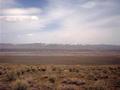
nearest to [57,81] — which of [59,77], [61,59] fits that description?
[59,77]

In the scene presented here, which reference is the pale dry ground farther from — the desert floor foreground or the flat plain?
the desert floor foreground

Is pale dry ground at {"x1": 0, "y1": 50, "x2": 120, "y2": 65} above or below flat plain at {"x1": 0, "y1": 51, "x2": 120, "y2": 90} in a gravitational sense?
below

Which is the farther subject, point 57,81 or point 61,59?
point 61,59

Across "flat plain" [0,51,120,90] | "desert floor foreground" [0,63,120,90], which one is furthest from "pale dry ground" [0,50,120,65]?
"desert floor foreground" [0,63,120,90]

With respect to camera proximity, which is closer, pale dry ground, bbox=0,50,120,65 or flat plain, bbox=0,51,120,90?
flat plain, bbox=0,51,120,90

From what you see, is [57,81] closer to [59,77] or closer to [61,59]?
[59,77]

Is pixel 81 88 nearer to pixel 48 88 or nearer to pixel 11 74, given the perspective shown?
pixel 48 88

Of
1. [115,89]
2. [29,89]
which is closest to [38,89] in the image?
[29,89]

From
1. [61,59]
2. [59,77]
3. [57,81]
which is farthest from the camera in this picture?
[61,59]

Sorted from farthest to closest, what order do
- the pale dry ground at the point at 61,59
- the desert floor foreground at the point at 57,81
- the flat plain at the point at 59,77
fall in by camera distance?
the pale dry ground at the point at 61,59, the flat plain at the point at 59,77, the desert floor foreground at the point at 57,81

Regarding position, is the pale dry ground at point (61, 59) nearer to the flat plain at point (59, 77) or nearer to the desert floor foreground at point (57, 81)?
the flat plain at point (59, 77)

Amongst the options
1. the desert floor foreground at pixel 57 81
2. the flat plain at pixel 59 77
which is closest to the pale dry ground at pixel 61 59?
the flat plain at pixel 59 77

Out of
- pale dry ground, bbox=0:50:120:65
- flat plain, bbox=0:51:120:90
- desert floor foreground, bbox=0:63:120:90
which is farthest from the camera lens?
pale dry ground, bbox=0:50:120:65

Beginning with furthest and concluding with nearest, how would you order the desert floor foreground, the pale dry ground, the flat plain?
the pale dry ground, the flat plain, the desert floor foreground
